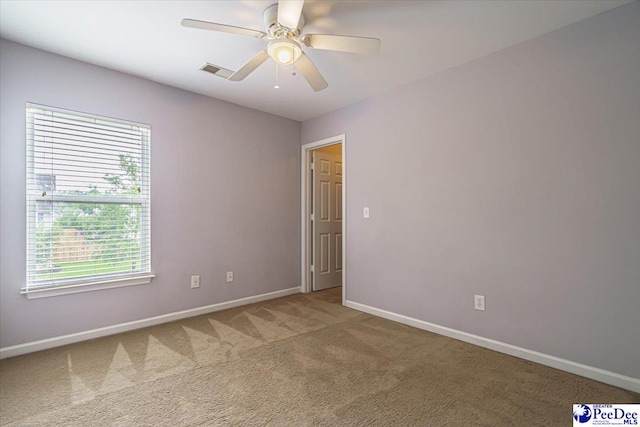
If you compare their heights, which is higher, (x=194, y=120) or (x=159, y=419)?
(x=194, y=120)

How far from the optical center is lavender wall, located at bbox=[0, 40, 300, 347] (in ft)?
8.02

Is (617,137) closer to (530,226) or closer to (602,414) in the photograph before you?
(530,226)

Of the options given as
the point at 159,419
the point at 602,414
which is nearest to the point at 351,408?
the point at 159,419

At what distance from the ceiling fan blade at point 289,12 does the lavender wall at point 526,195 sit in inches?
68.5

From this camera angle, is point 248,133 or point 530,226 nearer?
point 530,226

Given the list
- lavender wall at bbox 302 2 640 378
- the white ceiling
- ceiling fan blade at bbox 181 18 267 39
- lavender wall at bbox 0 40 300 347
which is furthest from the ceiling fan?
lavender wall at bbox 0 40 300 347

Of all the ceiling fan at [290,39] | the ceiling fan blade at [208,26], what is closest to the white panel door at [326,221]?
the ceiling fan at [290,39]

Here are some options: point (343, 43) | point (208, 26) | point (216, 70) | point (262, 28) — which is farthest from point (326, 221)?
point (208, 26)

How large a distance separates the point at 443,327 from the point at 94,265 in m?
3.25

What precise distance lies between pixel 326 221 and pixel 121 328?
9.15 feet

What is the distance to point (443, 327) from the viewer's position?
9.52 ft

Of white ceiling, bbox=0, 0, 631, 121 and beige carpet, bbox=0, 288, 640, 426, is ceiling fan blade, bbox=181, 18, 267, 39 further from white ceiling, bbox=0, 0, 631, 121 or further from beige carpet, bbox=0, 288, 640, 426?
beige carpet, bbox=0, 288, 640, 426

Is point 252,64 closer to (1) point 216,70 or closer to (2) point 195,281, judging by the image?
(1) point 216,70

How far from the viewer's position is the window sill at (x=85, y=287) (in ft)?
8.25
